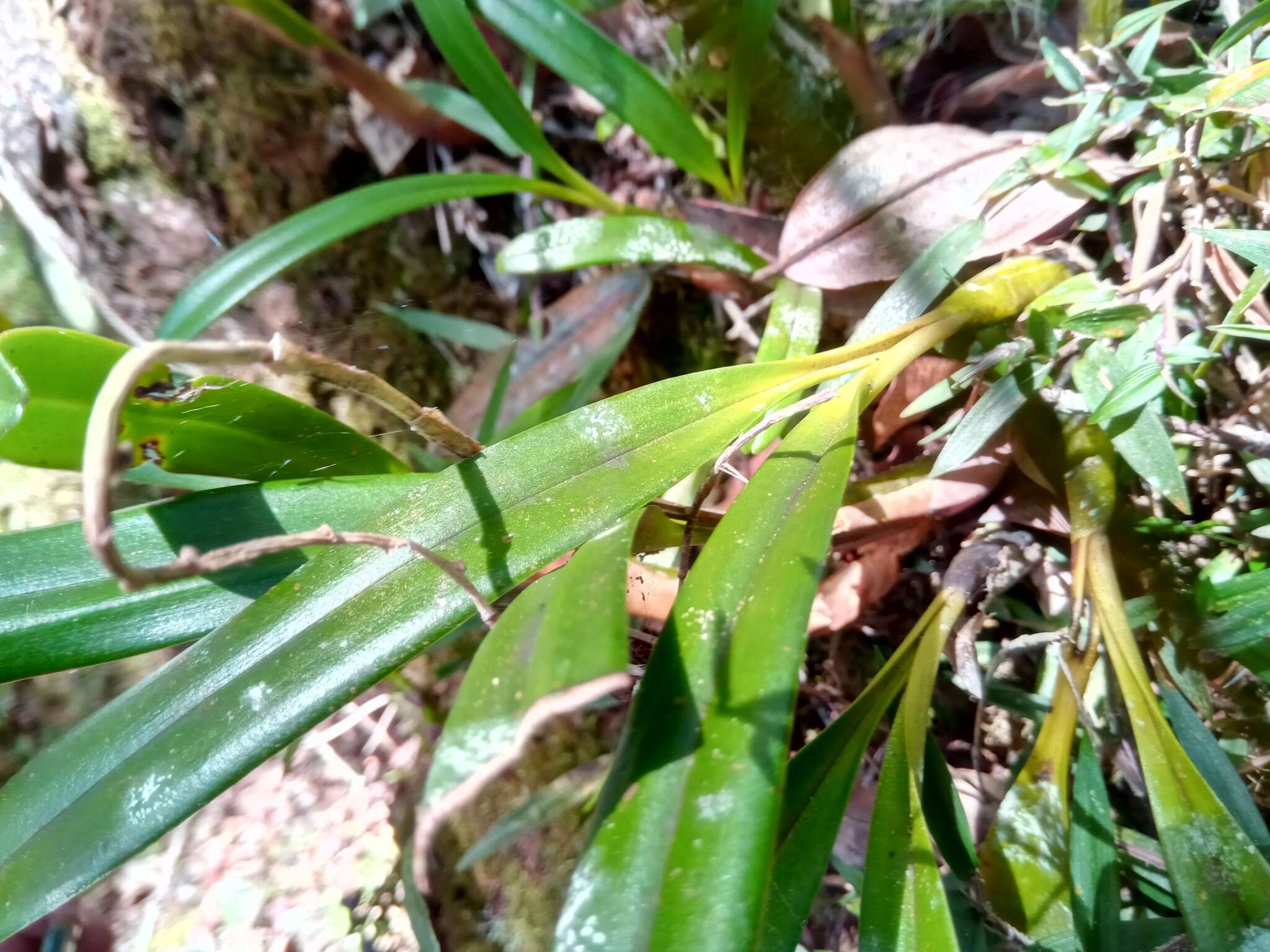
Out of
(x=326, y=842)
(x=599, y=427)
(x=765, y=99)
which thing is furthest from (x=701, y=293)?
(x=326, y=842)

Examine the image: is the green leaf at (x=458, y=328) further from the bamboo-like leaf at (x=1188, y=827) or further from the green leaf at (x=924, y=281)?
the bamboo-like leaf at (x=1188, y=827)

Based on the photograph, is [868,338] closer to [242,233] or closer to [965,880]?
[965,880]

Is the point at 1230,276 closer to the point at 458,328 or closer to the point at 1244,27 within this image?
the point at 1244,27

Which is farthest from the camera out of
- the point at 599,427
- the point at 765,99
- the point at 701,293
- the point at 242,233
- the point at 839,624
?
the point at 242,233

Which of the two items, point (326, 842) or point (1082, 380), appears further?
point (326, 842)

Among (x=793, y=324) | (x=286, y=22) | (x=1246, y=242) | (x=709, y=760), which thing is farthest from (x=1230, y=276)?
(x=286, y=22)

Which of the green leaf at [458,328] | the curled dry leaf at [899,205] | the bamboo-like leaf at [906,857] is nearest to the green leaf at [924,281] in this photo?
the curled dry leaf at [899,205]

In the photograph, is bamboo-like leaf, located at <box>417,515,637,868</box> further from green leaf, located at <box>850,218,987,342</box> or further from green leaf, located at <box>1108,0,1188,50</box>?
green leaf, located at <box>1108,0,1188,50</box>
